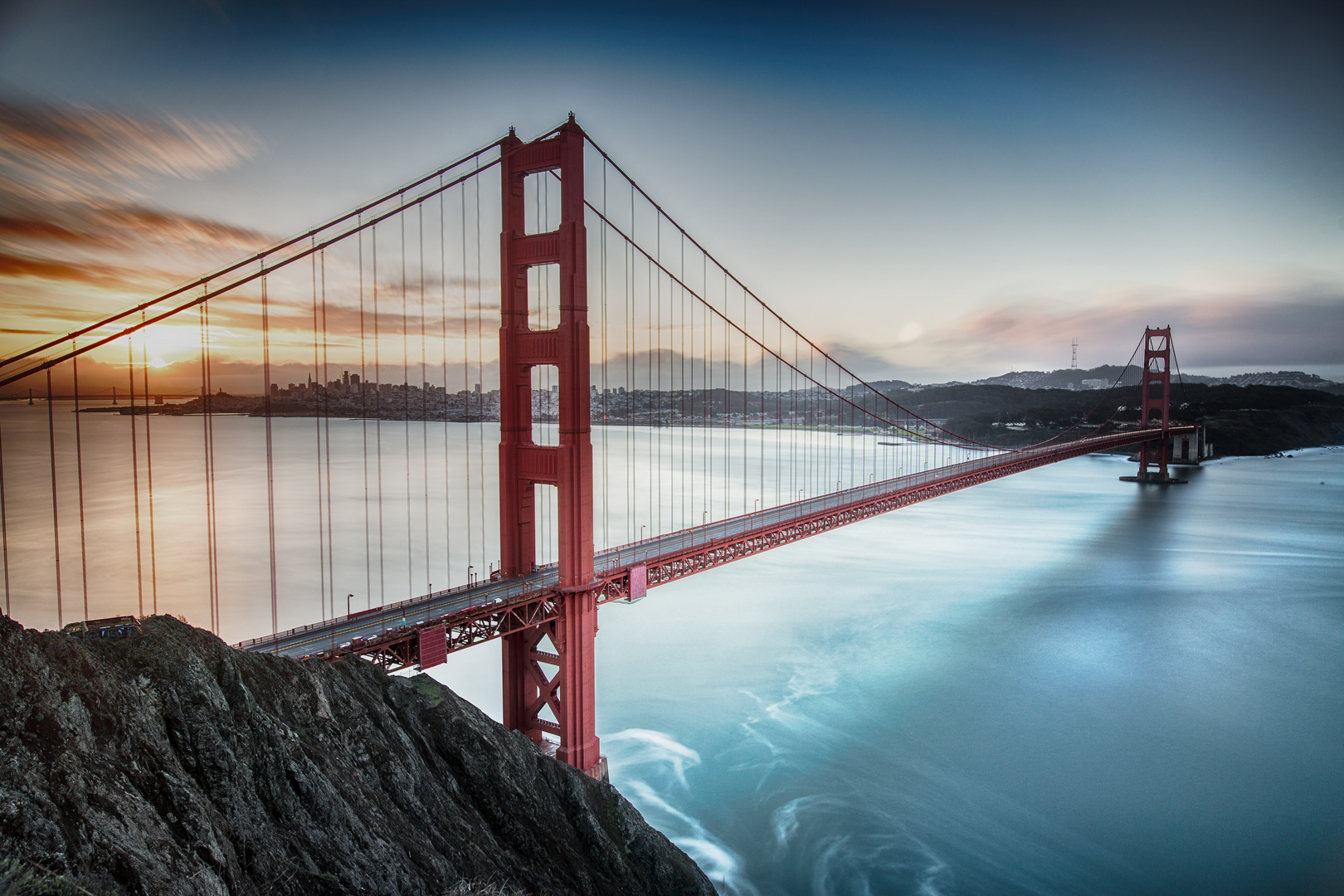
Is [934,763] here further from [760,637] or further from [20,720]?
[20,720]

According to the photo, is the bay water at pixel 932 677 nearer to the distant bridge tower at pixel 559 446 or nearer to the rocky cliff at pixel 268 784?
the distant bridge tower at pixel 559 446

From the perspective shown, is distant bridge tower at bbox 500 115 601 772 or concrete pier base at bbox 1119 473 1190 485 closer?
distant bridge tower at bbox 500 115 601 772

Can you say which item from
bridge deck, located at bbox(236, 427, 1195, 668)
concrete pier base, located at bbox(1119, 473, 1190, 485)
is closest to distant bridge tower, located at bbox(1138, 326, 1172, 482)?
concrete pier base, located at bbox(1119, 473, 1190, 485)

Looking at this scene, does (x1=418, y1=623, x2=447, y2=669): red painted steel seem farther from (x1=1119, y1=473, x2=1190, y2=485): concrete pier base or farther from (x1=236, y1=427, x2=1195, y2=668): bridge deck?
(x1=1119, y1=473, x2=1190, y2=485): concrete pier base

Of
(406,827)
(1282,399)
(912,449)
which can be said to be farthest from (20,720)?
(1282,399)

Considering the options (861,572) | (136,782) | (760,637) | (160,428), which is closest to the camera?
(136,782)
